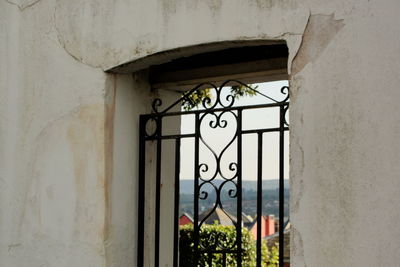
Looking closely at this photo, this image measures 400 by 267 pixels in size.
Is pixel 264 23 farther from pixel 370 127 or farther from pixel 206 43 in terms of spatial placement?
pixel 370 127

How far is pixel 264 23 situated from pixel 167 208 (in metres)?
1.52

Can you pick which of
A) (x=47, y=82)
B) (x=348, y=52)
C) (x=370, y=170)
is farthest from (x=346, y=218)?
(x=47, y=82)

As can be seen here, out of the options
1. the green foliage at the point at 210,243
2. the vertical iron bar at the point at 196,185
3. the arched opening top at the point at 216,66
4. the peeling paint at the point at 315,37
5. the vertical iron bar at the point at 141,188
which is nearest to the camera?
the peeling paint at the point at 315,37

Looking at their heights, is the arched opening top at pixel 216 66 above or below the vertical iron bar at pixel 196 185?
above

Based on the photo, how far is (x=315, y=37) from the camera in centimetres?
299

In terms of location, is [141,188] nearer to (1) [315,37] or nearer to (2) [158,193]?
(2) [158,193]

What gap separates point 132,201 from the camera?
12.7 feet

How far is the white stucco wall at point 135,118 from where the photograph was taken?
279cm

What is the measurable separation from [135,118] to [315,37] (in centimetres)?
Result: 137

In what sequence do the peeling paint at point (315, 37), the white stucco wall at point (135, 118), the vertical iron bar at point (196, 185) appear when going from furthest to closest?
the vertical iron bar at point (196, 185), the peeling paint at point (315, 37), the white stucco wall at point (135, 118)

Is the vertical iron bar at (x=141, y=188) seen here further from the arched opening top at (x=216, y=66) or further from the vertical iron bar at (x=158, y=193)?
the arched opening top at (x=216, y=66)

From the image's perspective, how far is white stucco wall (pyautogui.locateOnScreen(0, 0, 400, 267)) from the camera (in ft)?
9.16

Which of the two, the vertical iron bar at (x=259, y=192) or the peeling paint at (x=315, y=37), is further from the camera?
the vertical iron bar at (x=259, y=192)

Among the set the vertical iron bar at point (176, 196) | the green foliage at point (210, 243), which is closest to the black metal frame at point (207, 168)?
the vertical iron bar at point (176, 196)
